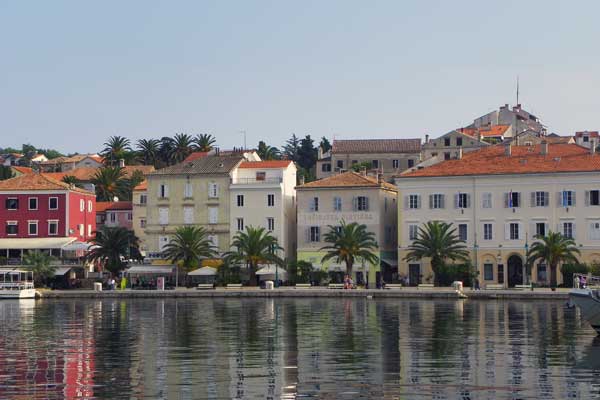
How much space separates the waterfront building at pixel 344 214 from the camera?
3883 inches

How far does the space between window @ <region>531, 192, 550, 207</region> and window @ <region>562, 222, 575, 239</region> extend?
7.36 feet

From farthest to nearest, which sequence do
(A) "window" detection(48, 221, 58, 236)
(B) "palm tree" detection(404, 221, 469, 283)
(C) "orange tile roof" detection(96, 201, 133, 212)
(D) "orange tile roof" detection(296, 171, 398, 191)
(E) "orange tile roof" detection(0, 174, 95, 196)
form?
1. (C) "orange tile roof" detection(96, 201, 133, 212)
2. (E) "orange tile roof" detection(0, 174, 95, 196)
3. (A) "window" detection(48, 221, 58, 236)
4. (D) "orange tile roof" detection(296, 171, 398, 191)
5. (B) "palm tree" detection(404, 221, 469, 283)

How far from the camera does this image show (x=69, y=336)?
172 feet

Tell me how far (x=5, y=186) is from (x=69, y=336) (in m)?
59.5

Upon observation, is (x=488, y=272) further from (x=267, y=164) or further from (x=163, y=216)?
(x=163, y=216)

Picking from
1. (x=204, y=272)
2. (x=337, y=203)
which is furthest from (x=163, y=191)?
(x=337, y=203)

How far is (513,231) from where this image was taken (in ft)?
306

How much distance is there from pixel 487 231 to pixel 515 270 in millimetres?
3838

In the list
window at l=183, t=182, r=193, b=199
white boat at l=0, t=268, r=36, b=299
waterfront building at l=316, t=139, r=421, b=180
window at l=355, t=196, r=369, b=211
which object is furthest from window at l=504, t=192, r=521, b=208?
waterfront building at l=316, t=139, r=421, b=180

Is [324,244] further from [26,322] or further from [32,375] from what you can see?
[32,375]

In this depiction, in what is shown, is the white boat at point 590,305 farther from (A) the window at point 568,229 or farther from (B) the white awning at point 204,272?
(B) the white awning at point 204,272

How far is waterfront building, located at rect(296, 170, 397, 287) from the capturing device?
98.6 metres

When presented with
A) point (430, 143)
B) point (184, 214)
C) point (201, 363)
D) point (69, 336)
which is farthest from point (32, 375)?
point (430, 143)

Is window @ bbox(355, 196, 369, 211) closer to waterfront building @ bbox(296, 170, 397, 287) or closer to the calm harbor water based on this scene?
waterfront building @ bbox(296, 170, 397, 287)
